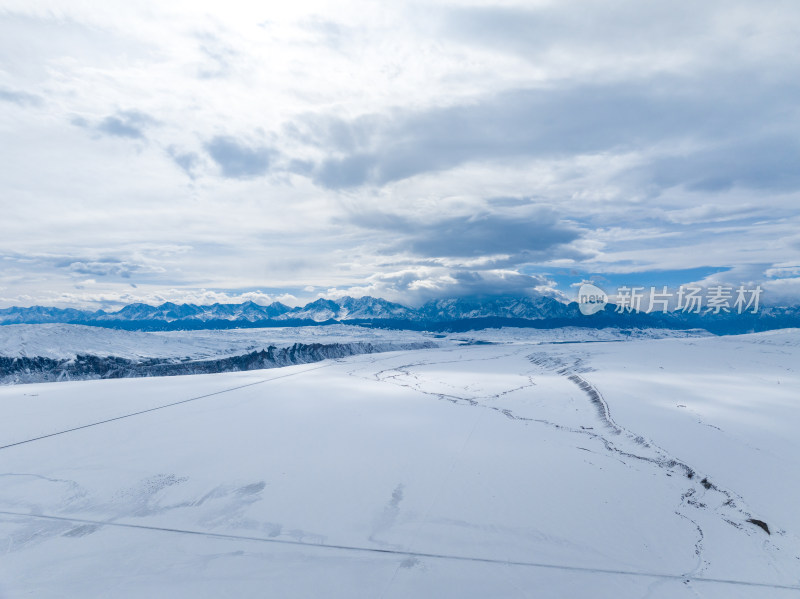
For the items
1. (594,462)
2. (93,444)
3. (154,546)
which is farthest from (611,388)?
(93,444)

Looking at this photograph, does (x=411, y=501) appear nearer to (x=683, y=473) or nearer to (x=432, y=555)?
(x=432, y=555)

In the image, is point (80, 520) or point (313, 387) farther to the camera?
point (313, 387)

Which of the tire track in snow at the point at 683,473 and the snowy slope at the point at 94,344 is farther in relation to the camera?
the snowy slope at the point at 94,344

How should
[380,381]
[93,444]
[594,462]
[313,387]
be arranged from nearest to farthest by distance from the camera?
[594,462] < [93,444] < [313,387] < [380,381]

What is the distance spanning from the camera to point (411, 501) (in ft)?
37.1

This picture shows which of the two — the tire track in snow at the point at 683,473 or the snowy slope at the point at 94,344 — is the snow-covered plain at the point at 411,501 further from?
the snowy slope at the point at 94,344

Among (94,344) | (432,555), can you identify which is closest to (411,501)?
(432,555)

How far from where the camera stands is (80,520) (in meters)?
10.6

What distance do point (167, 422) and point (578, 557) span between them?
19.8 meters

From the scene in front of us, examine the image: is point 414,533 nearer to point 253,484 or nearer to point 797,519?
point 253,484

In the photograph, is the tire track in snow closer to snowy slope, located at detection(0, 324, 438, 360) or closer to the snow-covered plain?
the snow-covered plain

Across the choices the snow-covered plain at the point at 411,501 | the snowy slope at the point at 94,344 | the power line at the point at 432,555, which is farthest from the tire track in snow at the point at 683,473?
the snowy slope at the point at 94,344

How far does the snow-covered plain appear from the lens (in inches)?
324

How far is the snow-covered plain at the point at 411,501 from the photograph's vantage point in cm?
822
